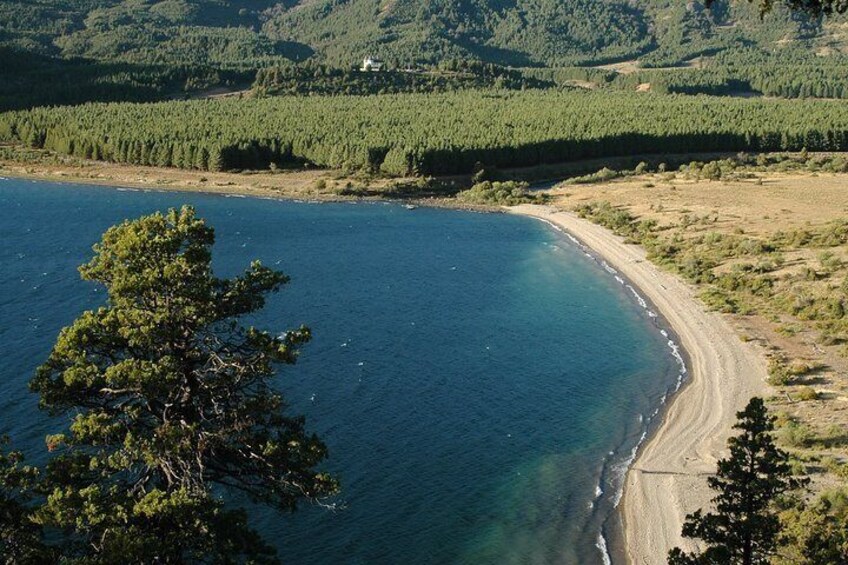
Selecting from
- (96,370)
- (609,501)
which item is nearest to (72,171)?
(609,501)

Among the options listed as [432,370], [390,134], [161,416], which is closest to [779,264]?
[432,370]

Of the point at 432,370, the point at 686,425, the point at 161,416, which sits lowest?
the point at 686,425

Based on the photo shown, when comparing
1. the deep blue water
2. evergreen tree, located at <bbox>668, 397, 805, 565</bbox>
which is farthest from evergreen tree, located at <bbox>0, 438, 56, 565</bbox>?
evergreen tree, located at <bbox>668, 397, 805, 565</bbox>

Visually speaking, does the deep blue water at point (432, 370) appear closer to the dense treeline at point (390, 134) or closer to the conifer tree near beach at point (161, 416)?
the conifer tree near beach at point (161, 416)

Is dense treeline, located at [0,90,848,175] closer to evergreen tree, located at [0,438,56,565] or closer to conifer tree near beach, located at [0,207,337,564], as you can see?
conifer tree near beach, located at [0,207,337,564]

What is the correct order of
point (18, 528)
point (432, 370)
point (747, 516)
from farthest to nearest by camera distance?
point (432, 370)
point (747, 516)
point (18, 528)

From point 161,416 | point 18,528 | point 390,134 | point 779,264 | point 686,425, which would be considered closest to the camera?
point 18,528

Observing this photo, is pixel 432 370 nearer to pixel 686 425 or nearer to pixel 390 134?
pixel 686 425

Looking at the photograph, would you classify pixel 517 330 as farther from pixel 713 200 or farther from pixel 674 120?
pixel 674 120
